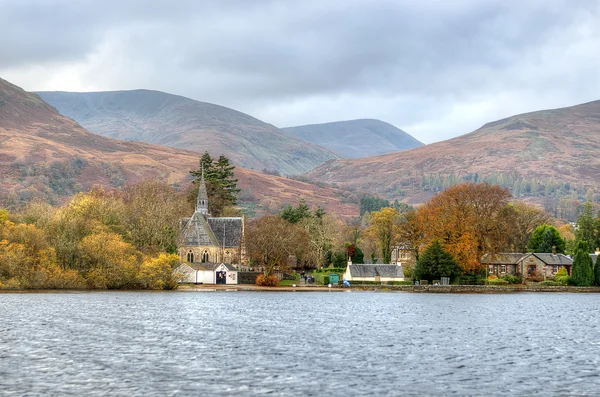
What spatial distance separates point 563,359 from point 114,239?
68.6 m

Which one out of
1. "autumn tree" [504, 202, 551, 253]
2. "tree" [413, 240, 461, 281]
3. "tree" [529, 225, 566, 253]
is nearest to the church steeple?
"tree" [413, 240, 461, 281]

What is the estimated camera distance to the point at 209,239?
140125 millimetres

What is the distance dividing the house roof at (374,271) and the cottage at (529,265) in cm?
1839

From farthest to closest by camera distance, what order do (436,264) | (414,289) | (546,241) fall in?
(546,241), (414,289), (436,264)

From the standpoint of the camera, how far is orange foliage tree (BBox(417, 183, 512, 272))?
388 ft

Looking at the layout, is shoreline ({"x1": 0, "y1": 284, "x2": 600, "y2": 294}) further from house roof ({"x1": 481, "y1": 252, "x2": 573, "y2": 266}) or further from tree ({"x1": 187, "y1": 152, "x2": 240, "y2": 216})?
tree ({"x1": 187, "y1": 152, "x2": 240, "y2": 216})

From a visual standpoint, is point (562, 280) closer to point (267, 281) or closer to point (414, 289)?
point (414, 289)

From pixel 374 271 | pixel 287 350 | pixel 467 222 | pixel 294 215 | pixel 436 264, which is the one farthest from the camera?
pixel 294 215

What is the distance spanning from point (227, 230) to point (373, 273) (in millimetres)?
31693

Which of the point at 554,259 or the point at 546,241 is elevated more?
the point at 546,241

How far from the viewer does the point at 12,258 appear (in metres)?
90.5

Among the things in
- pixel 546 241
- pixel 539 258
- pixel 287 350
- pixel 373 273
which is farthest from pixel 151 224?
pixel 546 241

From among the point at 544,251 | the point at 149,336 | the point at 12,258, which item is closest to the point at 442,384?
the point at 149,336

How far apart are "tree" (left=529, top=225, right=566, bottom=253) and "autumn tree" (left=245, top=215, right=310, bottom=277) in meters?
46.2
